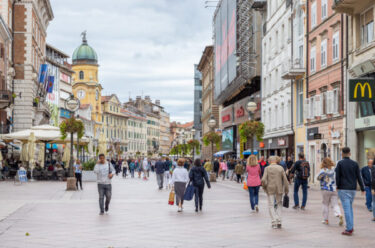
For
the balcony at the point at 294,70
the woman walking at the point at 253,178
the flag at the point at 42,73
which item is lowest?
the woman walking at the point at 253,178

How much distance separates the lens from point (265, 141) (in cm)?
5528

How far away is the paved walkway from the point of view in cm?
1171

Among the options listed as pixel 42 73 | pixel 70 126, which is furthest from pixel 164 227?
pixel 42 73

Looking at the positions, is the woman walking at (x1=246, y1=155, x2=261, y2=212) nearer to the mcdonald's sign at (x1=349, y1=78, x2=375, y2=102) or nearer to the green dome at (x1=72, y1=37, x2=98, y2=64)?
the mcdonald's sign at (x1=349, y1=78, x2=375, y2=102)

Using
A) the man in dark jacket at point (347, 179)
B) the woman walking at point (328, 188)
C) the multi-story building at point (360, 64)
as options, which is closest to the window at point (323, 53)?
the multi-story building at point (360, 64)

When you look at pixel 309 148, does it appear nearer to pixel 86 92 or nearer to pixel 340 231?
pixel 340 231

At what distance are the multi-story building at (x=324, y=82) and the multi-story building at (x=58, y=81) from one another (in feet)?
211

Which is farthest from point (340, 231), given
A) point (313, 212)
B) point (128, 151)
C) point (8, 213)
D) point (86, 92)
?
point (128, 151)

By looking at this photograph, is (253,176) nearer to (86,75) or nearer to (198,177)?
(198,177)

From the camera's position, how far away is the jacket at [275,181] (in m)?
14.9

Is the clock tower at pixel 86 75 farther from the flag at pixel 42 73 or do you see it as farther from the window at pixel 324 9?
the window at pixel 324 9

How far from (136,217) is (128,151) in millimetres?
158409

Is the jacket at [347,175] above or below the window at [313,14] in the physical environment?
below

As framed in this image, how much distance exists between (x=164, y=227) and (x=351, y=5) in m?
19.7
